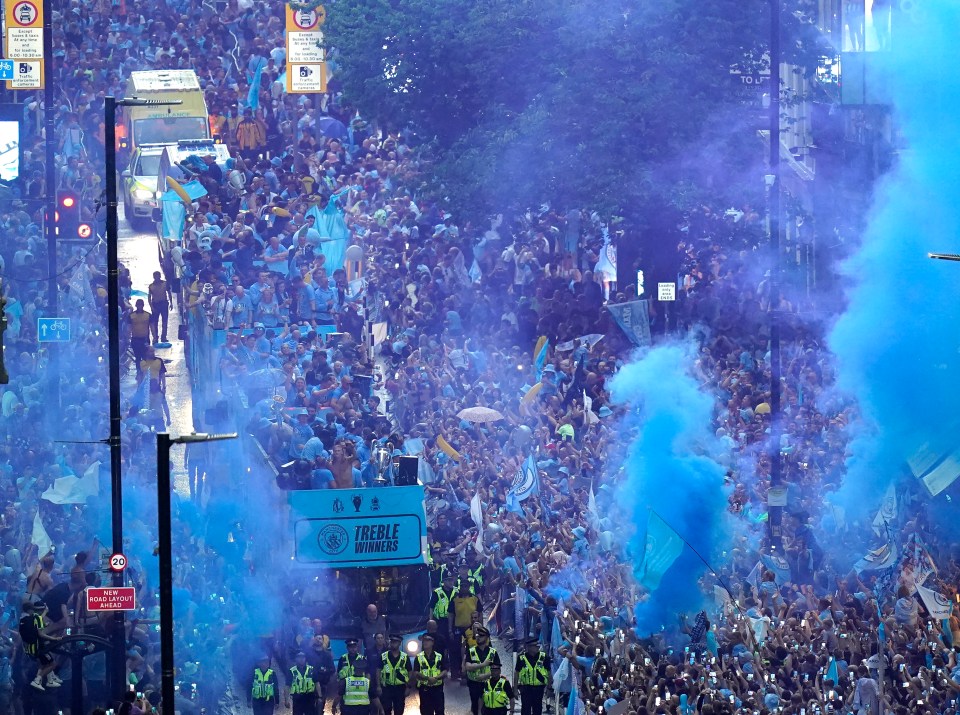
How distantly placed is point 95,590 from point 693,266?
1372cm

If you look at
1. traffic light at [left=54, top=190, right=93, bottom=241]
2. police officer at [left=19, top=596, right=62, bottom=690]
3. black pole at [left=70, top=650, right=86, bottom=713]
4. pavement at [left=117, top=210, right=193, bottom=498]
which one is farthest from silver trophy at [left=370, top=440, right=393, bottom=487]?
black pole at [left=70, top=650, right=86, bottom=713]

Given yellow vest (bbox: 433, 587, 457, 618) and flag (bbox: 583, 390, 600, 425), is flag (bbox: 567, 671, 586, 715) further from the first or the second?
flag (bbox: 583, 390, 600, 425)

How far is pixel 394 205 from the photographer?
3203 cm

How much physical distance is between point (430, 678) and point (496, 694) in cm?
70

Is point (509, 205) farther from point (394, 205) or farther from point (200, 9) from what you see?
point (200, 9)

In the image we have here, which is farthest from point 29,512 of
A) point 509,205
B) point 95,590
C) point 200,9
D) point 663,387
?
point 200,9

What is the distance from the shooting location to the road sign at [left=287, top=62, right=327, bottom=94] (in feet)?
109

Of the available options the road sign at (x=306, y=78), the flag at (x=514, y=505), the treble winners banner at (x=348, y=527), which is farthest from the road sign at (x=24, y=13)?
the flag at (x=514, y=505)

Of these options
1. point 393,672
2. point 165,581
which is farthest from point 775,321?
point 165,581

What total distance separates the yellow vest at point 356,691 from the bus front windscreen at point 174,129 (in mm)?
14055

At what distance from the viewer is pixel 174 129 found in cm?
3356

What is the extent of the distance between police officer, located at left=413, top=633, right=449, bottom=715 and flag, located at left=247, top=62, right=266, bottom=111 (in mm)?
14263

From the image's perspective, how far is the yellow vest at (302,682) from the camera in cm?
2162

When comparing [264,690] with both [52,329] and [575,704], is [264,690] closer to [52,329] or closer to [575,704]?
[575,704]
